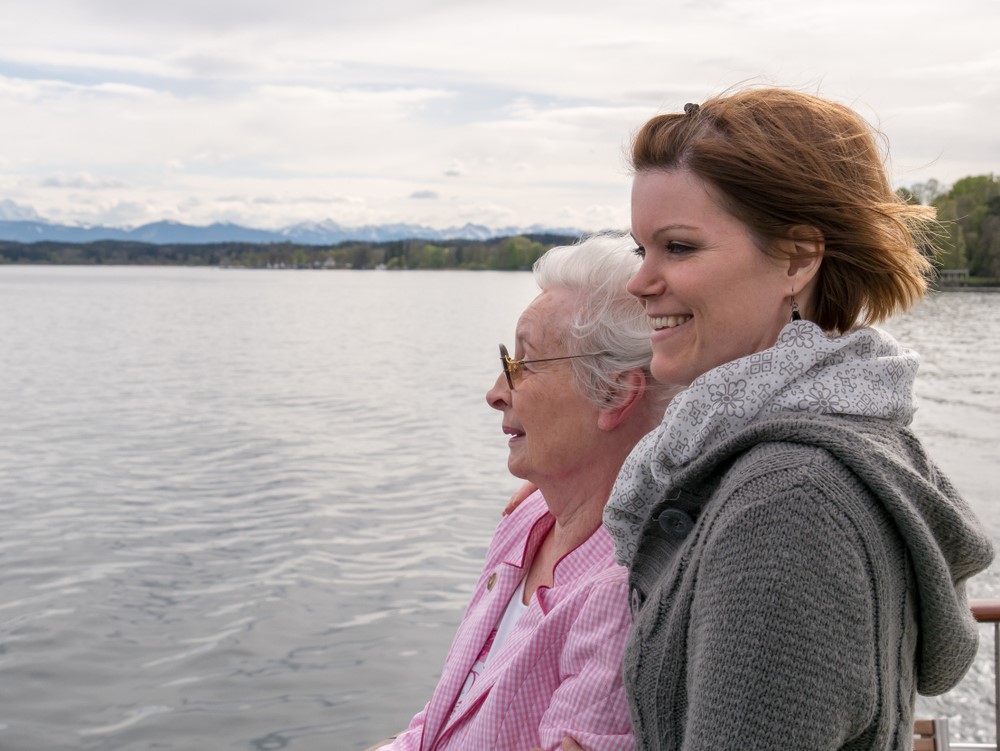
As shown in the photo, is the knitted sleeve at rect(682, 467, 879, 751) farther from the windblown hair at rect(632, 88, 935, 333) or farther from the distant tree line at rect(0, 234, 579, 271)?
the distant tree line at rect(0, 234, 579, 271)

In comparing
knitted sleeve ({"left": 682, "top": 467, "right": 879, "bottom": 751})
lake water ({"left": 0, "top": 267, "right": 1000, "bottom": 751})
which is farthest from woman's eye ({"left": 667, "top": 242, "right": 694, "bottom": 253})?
lake water ({"left": 0, "top": 267, "right": 1000, "bottom": 751})

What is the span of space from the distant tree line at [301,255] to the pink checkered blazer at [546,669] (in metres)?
128

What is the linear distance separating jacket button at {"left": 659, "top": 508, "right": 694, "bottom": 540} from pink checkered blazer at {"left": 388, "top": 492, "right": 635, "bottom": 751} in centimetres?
44

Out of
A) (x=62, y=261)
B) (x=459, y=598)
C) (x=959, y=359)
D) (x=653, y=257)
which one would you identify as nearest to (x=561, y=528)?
(x=653, y=257)

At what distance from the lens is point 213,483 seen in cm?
1284

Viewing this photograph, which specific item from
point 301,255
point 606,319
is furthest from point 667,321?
point 301,255

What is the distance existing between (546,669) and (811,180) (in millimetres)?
1141

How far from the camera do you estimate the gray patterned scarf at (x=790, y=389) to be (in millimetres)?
1563

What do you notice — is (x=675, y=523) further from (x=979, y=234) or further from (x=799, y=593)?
(x=979, y=234)

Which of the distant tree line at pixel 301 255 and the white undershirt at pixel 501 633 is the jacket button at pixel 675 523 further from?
the distant tree line at pixel 301 255

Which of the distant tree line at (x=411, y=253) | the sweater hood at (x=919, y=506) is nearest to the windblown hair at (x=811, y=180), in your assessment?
the sweater hood at (x=919, y=506)

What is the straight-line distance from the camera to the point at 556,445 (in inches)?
101

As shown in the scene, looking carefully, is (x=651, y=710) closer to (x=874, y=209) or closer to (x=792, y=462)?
(x=792, y=462)

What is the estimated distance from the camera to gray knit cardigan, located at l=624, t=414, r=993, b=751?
1.35 meters
